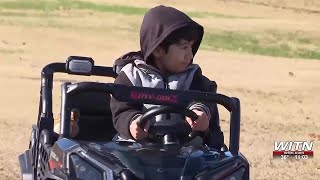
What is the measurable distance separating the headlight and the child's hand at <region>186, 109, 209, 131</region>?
57 cm

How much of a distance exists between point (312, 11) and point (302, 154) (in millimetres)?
31400

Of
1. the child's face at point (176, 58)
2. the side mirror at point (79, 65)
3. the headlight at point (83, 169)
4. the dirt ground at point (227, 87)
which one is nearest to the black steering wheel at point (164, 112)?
the headlight at point (83, 169)

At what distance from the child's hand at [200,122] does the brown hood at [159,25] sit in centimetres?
45

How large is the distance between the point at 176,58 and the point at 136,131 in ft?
1.77

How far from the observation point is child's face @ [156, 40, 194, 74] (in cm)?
425

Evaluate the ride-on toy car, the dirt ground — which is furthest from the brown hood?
the dirt ground

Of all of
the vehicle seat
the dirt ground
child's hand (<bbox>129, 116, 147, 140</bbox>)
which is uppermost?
child's hand (<bbox>129, 116, 147, 140</bbox>)

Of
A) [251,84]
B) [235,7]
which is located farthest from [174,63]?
[235,7]

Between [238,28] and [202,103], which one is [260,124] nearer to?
[202,103]

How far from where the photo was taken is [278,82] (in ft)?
52.4

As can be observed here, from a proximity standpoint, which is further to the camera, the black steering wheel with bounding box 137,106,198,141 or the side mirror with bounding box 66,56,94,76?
the side mirror with bounding box 66,56,94,76

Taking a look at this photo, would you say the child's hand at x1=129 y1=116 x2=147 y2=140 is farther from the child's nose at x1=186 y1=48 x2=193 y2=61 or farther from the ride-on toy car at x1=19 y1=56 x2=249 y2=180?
the child's nose at x1=186 y1=48 x2=193 y2=61

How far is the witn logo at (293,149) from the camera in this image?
9163 mm

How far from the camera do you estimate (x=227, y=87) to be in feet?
48.4
